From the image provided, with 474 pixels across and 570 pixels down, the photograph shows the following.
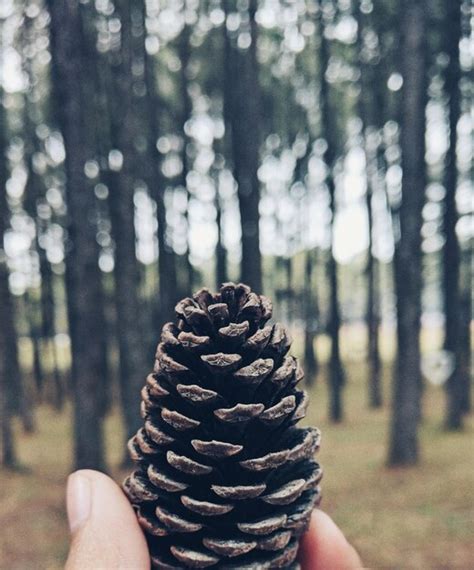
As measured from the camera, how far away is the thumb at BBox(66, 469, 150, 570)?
1977 millimetres

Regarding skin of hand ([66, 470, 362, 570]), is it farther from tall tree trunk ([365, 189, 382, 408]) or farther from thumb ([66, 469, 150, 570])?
tall tree trunk ([365, 189, 382, 408])

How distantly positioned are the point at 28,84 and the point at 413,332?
43.1 ft

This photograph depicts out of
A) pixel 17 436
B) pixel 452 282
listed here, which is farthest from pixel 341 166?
pixel 17 436

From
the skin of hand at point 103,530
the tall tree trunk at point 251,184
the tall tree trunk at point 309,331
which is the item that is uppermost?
the tall tree trunk at point 251,184

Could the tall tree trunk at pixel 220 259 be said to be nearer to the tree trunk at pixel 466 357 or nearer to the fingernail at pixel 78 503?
the tree trunk at pixel 466 357

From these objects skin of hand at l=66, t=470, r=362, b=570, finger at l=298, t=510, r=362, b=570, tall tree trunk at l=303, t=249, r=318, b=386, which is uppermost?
→ skin of hand at l=66, t=470, r=362, b=570

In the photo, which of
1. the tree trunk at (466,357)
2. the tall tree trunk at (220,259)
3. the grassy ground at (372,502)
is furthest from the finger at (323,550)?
the tall tree trunk at (220,259)

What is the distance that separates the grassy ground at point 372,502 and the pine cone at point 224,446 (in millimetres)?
5497

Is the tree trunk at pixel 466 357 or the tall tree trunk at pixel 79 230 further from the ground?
the tall tree trunk at pixel 79 230

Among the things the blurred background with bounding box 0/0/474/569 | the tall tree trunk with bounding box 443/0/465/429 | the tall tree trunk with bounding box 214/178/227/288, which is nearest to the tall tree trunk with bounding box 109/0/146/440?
the blurred background with bounding box 0/0/474/569

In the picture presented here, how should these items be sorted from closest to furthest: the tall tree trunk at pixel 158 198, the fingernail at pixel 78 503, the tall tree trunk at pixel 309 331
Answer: the fingernail at pixel 78 503, the tall tree trunk at pixel 158 198, the tall tree trunk at pixel 309 331

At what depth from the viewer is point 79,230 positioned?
8570 millimetres

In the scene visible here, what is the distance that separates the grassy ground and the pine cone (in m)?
5.50

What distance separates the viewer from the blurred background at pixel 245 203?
8594mm
